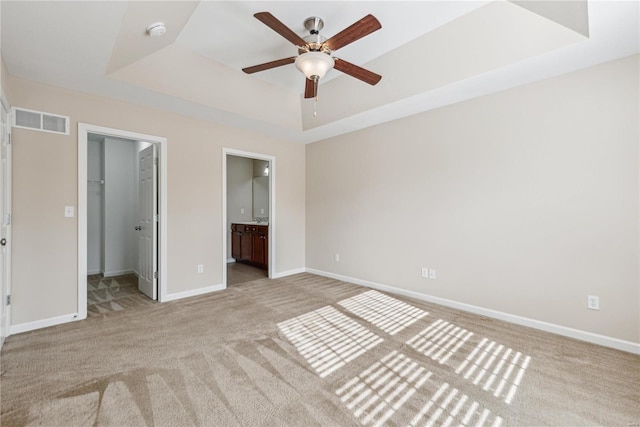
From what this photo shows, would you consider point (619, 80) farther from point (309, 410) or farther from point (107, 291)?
point (107, 291)

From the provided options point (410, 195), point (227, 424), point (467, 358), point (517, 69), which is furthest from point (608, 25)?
point (227, 424)

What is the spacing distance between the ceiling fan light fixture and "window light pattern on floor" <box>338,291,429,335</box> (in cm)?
248

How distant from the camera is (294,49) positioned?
3.15 metres

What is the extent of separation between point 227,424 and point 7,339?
2507 millimetres

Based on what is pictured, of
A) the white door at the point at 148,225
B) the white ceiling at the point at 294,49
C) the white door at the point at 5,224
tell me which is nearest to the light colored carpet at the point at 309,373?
the white door at the point at 5,224

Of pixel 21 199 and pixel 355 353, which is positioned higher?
pixel 21 199

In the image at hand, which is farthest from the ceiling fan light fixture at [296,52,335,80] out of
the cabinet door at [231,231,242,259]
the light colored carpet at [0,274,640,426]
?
the cabinet door at [231,231,242,259]

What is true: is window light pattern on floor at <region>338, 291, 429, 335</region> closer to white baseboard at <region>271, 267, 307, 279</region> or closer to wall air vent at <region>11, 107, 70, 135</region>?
white baseboard at <region>271, 267, 307, 279</region>

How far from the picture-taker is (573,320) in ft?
8.70

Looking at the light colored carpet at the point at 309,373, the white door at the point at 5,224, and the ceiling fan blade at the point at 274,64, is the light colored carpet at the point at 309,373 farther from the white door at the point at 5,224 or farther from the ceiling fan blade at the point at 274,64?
the ceiling fan blade at the point at 274,64

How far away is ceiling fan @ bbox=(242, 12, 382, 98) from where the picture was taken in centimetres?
201

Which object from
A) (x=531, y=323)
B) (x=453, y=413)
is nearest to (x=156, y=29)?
(x=453, y=413)

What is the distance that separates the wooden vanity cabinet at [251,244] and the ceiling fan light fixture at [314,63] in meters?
3.41

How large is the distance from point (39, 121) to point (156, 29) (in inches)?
64.7
